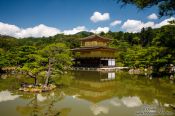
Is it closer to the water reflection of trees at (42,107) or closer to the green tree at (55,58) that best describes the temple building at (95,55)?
the green tree at (55,58)

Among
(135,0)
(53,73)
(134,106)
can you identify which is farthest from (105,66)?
(135,0)

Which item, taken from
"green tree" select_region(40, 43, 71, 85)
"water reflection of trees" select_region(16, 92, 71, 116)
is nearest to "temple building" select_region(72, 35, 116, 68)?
"green tree" select_region(40, 43, 71, 85)

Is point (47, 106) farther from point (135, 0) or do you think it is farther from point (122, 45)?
point (122, 45)

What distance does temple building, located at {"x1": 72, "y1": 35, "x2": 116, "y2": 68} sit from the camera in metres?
40.4

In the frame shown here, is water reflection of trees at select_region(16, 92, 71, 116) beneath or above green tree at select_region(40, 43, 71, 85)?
beneath

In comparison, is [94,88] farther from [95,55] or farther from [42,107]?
[95,55]

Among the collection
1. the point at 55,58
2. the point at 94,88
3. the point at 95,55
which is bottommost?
the point at 94,88

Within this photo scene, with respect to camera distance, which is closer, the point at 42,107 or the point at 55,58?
the point at 42,107

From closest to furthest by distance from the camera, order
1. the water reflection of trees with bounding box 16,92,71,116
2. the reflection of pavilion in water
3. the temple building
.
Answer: the water reflection of trees with bounding box 16,92,71,116, the reflection of pavilion in water, the temple building

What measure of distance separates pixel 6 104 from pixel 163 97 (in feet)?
31.3

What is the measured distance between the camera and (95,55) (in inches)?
1617

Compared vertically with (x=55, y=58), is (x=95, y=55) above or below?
above

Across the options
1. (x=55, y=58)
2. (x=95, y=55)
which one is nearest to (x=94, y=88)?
(x=55, y=58)

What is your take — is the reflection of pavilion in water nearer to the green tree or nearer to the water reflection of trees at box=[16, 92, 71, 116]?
the green tree
